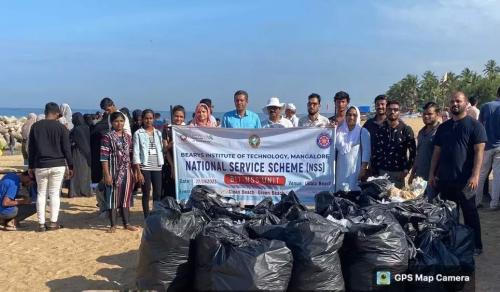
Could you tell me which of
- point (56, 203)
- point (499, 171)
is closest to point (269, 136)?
point (56, 203)

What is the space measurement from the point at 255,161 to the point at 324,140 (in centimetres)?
95

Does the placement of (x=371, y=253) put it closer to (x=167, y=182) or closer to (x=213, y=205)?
(x=213, y=205)

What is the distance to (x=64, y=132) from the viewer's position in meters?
6.97

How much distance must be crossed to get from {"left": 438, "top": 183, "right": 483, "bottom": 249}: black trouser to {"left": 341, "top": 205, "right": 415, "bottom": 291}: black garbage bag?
1.55m

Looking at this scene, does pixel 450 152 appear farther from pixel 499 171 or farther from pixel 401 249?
pixel 499 171

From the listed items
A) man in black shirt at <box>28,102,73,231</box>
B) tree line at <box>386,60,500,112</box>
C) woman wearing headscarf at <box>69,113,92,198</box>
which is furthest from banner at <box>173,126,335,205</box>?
tree line at <box>386,60,500,112</box>

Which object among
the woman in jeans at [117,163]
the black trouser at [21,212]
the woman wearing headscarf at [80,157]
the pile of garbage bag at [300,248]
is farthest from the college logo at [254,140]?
the woman wearing headscarf at [80,157]

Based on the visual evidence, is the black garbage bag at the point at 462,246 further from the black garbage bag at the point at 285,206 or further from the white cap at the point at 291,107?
the white cap at the point at 291,107

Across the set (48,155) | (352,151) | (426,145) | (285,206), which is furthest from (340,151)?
(48,155)

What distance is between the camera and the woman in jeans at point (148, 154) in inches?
Result: 265

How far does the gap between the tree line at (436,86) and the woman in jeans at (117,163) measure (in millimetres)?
59086

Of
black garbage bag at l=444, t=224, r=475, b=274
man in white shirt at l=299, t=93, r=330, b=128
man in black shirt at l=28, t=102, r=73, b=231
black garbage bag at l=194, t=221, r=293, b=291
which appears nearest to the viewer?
black garbage bag at l=194, t=221, r=293, b=291

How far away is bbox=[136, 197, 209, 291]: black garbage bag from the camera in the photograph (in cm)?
410

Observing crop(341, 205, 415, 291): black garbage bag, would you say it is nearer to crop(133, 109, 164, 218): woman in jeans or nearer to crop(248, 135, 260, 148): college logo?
crop(248, 135, 260, 148): college logo
